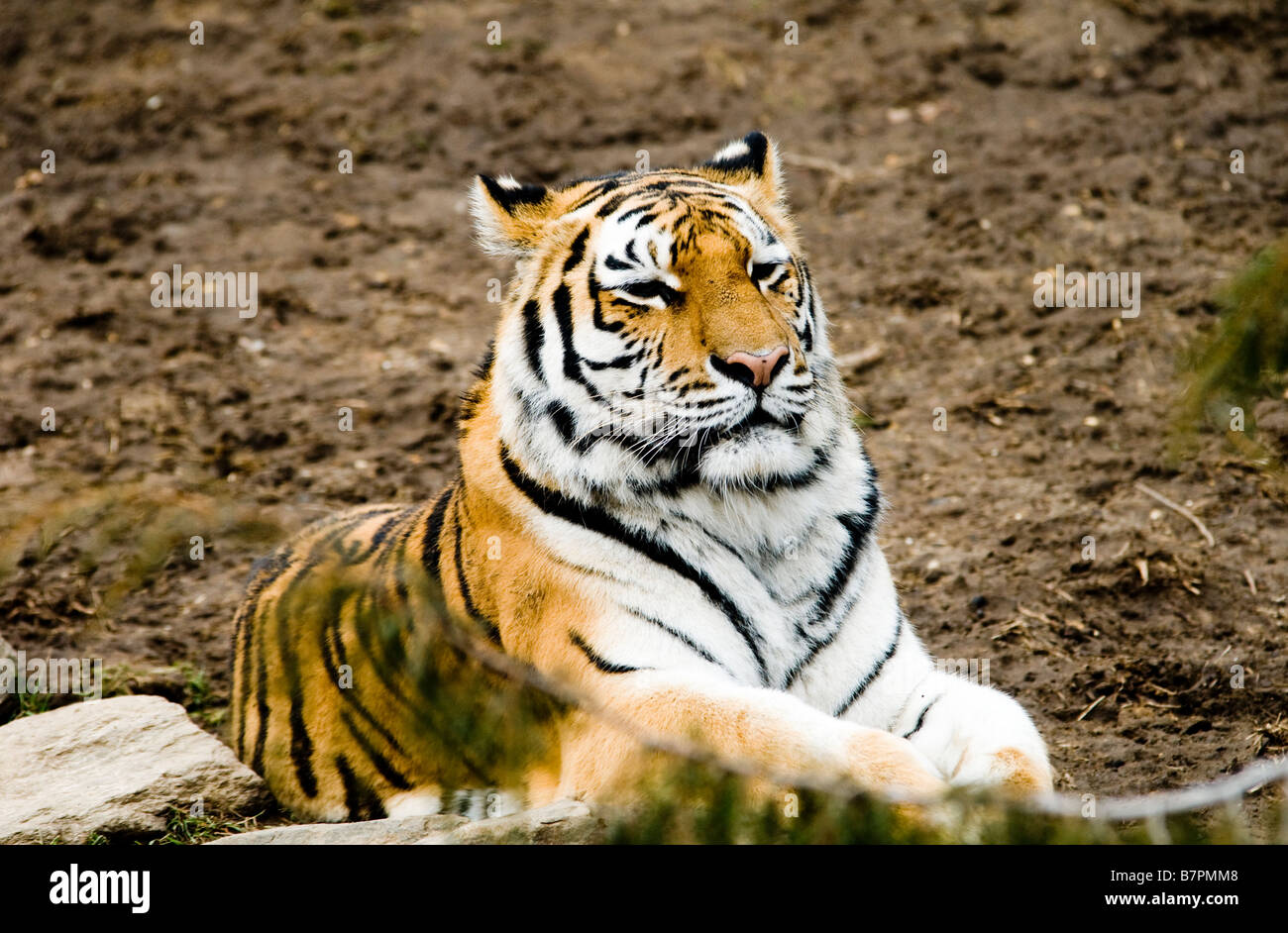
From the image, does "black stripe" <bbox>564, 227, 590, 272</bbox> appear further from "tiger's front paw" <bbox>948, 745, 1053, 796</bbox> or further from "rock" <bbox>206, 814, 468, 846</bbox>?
"tiger's front paw" <bbox>948, 745, 1053, 796</bbox>

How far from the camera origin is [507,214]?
3.84m

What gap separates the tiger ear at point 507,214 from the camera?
12.6 ft

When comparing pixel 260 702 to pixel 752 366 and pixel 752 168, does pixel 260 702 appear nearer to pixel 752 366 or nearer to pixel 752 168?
pixel 752 366

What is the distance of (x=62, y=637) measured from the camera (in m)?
5.11

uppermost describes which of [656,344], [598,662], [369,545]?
[656,344]

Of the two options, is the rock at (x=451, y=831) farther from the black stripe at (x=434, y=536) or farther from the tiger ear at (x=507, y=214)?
the tiger ear at (x=507, y=214)

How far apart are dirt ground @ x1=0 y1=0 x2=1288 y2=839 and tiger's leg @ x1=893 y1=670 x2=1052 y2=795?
25.6 inches

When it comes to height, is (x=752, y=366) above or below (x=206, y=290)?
below

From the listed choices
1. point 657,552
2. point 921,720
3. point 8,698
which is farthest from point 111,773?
point 921,720

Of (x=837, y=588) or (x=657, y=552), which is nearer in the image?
(x=657, y=552)

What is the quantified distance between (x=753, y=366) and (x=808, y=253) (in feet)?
14.1

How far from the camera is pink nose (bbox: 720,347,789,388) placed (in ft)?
10.9
